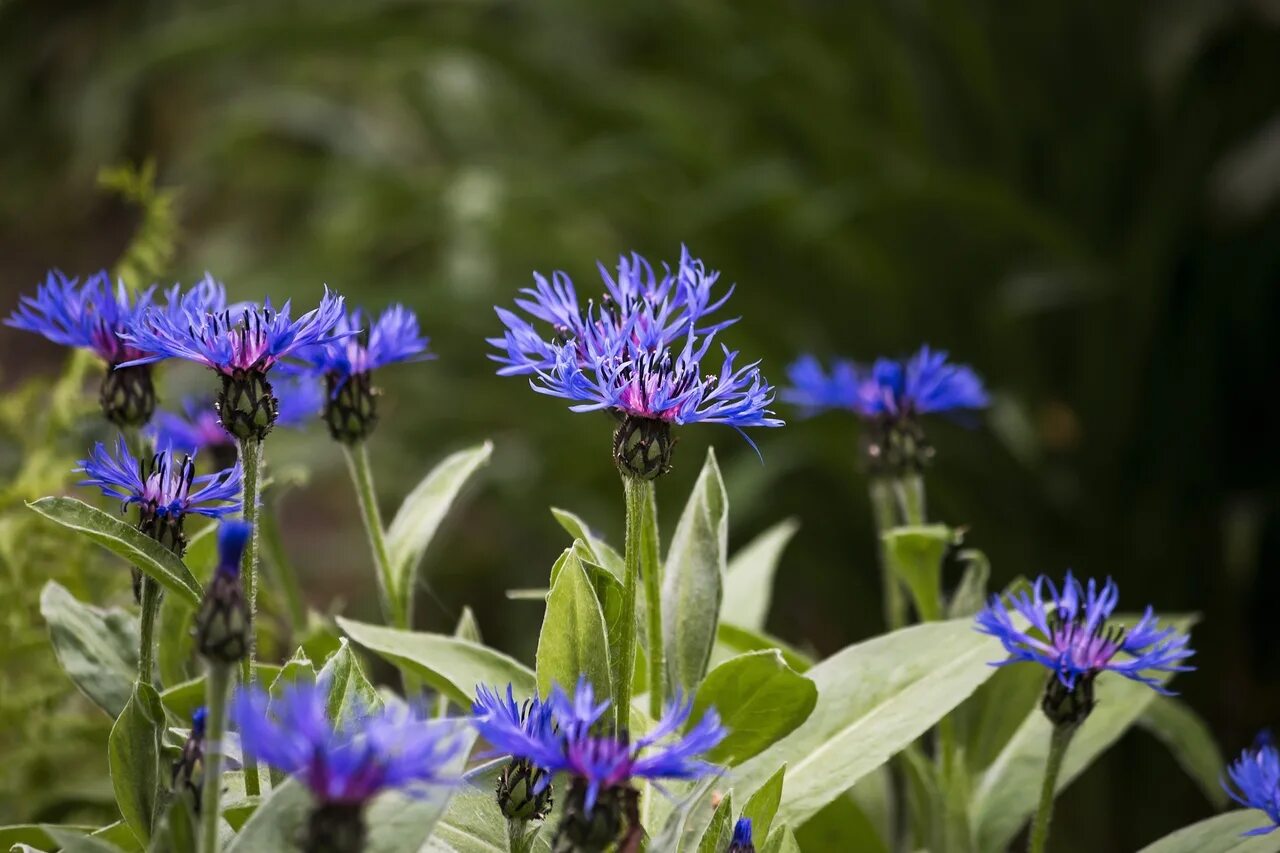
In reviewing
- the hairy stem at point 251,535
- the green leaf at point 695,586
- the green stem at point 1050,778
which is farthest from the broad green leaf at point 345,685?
the green stem at point 1050,778

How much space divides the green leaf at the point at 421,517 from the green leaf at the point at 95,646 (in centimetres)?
10

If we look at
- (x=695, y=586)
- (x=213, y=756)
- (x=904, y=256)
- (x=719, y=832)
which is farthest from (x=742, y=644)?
(x=904, y=256)

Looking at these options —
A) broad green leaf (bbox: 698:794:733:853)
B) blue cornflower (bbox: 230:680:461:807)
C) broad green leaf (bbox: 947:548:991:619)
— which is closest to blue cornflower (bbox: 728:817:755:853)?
broad green leaf (bbox: 698:794:733:853)

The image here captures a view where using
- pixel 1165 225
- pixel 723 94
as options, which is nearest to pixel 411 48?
pixel 723 94

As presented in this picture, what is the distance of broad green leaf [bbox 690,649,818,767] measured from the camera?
432 mm

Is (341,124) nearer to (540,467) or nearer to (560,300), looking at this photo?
(540,467)

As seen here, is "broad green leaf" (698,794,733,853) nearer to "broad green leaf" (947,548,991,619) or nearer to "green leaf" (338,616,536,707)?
"green leaf" (338,616,536,707)

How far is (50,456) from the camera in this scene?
67 cm

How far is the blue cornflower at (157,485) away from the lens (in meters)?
0.43

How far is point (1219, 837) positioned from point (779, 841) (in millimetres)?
178

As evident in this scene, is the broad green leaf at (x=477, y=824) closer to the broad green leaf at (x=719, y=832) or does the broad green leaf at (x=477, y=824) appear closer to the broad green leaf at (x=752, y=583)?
the broad green leaf at (x=719, y=832)

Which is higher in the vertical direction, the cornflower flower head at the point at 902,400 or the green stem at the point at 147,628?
the cornflower flower head at the point at 902,400

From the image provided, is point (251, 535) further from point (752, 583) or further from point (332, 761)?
point (752, 583)

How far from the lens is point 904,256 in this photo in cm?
180
